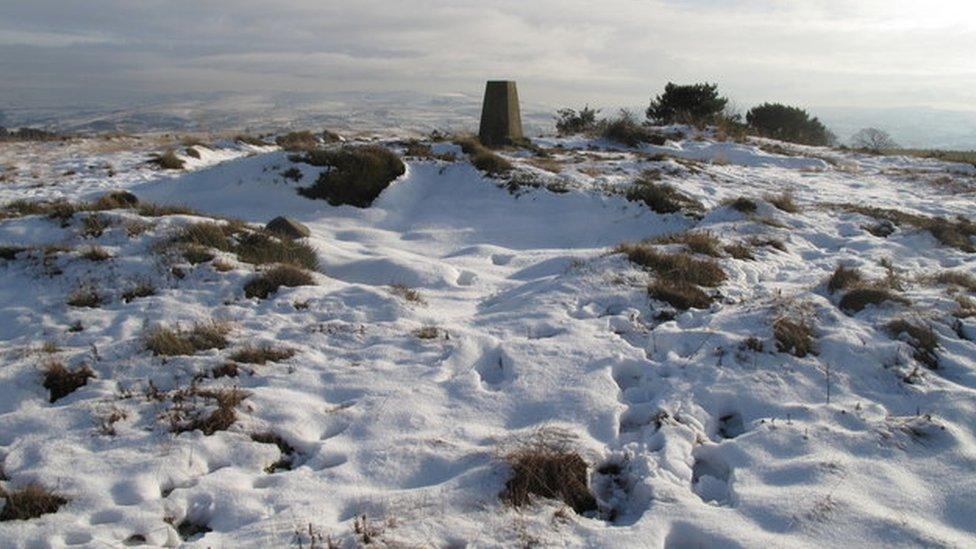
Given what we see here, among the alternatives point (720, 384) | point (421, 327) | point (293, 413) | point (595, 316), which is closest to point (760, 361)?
point (720, 384)

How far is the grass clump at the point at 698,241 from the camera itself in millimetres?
7896

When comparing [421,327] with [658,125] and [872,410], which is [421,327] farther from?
[658,125]

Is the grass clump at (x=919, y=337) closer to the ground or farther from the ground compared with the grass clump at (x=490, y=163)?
closer to the ground

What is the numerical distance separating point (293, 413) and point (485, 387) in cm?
142

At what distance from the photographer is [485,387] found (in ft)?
15.9

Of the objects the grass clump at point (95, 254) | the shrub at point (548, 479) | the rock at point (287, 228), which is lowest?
the shrub at point (548, 479)

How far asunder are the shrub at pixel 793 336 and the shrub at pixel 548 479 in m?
2.50

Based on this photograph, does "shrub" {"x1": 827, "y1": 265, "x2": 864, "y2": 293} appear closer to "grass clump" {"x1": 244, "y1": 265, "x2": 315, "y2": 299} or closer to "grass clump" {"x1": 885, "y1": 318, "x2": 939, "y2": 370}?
"grass clump" {"x1": 885, "y1": 318, "x2": 939, "y2": 370}

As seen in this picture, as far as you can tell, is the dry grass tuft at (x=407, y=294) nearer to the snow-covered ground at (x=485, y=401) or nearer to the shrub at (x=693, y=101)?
the snow-covered ground at (x=485, y=401)

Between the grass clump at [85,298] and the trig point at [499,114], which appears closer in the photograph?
the grass clump at [85,298]

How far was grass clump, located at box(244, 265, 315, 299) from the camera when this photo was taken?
6.45m

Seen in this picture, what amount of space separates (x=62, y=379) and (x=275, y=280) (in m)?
2.29

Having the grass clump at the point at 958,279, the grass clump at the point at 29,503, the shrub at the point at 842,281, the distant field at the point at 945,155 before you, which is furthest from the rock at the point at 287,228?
the distant field at the point at 945,155

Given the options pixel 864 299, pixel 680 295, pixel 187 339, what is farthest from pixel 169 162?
pixel 864 299
